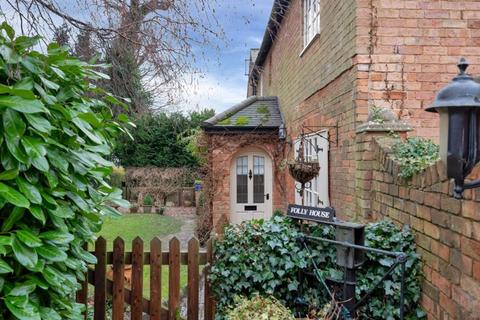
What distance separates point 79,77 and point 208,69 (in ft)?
3.75

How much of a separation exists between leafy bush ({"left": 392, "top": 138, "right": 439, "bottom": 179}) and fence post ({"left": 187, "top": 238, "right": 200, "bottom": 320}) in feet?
6.62

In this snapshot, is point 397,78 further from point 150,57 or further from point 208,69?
point 150,57

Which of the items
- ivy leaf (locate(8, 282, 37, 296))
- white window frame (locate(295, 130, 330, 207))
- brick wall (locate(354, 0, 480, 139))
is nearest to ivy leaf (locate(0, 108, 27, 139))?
ivy leaf (locate(8, 282, 37, 296))

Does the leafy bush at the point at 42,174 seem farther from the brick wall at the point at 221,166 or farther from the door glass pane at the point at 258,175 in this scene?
the door glass pane at the point at 258,175

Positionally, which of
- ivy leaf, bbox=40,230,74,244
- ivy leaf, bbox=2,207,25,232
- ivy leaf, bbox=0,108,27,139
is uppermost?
ivy leaf, bbox=0,108,27,139

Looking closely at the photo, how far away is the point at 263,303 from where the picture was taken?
2.91 metres

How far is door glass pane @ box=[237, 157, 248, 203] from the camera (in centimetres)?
1047

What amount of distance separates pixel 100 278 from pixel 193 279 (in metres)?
0.88

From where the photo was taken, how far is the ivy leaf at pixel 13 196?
1715 mm

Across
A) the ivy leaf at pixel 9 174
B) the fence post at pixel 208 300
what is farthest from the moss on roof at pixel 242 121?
the ivy leaf at pixel 9 174

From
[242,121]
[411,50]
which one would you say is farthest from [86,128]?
[242,121]

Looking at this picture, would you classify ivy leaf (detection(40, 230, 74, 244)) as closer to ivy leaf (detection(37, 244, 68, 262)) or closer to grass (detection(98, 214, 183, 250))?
ivy leaf (detection(37, 244, 68, 262))

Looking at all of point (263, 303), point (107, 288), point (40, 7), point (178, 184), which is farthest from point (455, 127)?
point (178, 184)

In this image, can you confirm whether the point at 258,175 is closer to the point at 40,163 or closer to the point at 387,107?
the point at 387,107
